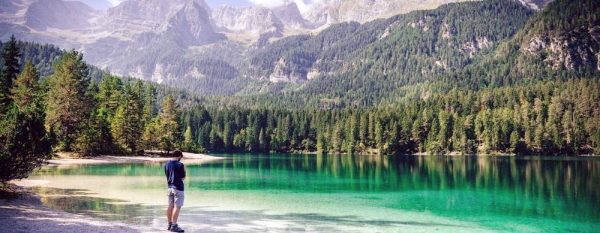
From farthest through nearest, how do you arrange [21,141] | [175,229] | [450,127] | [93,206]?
[450,127]
[93,206]
[21,141]
[175,229]

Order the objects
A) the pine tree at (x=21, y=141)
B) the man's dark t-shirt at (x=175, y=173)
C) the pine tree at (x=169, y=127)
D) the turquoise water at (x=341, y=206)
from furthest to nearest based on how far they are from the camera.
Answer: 1. the pine tree at (x=169, y=127)
2. the pine tree at (x=21, y=141)
3. the turquoise water at (x=341, y=206)
4. the man's dark t-shirt at (x=175, y=173)

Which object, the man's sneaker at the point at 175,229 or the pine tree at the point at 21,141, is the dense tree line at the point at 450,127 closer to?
the pine tree at the point at 21,141

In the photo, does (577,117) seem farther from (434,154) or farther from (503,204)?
(503,204)

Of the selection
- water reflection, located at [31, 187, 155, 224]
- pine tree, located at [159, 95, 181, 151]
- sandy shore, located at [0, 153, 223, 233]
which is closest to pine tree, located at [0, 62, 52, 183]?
sandy shore, located at [0, 153, 223, 233]

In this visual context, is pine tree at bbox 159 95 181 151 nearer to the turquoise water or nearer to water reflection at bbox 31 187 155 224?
the turquoise water

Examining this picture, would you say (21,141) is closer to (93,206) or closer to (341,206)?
(93,206)

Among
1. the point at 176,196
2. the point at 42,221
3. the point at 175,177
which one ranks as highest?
the point at 175,177

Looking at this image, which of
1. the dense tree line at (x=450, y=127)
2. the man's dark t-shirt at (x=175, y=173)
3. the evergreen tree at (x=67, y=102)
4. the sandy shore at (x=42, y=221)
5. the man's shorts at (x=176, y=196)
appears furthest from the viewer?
the dense tree line at (x=450, y=127)

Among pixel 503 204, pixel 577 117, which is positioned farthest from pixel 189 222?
pixel 577 117

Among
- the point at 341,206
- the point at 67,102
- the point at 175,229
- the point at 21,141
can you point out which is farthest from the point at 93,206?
the point at 67,102

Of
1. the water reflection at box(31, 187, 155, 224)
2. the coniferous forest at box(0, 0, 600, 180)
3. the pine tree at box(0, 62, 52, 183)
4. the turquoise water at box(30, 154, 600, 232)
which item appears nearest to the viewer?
the water reflection at box(31, 187, 155, 224)

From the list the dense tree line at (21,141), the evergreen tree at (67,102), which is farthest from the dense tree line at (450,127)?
the dense tree line at (21,141)

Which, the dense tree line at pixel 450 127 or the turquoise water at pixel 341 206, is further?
the dense tree line at pixel 450 127

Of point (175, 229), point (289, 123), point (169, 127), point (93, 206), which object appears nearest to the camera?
point (175, 229)
